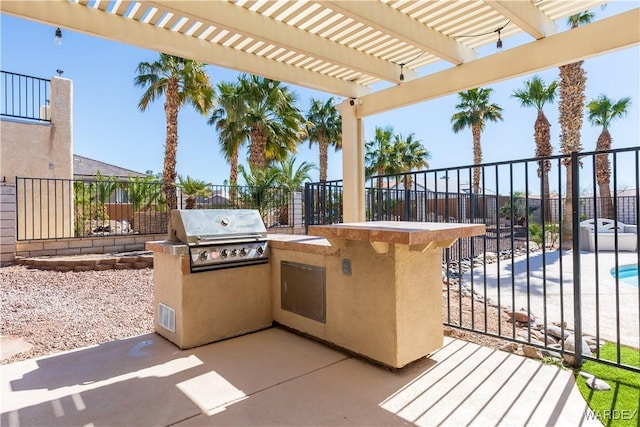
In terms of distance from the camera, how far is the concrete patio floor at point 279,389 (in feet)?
6.16

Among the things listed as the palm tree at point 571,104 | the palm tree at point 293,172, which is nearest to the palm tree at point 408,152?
the palm tree at point 571,104

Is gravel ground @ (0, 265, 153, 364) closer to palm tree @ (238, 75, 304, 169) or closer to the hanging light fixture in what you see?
the hanging light fixture

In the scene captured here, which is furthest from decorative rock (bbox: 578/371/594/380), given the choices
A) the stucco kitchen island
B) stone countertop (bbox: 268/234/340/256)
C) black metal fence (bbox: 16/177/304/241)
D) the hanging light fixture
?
black metal fence (bbox: 16/177/304/241)

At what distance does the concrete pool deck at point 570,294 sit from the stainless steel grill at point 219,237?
2107mm

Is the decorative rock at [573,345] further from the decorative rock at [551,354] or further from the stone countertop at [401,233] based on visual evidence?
the stone countertop at [401,233]

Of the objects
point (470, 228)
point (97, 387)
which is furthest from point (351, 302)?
point (97, 387)

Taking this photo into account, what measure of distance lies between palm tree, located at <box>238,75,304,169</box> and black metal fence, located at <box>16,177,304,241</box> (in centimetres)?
228

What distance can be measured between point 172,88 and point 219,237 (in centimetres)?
961

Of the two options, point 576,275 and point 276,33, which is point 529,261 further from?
point 276,33

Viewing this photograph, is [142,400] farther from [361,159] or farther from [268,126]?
[268,126]

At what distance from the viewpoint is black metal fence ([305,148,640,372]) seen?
96.3 inches

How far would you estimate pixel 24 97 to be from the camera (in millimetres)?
8805

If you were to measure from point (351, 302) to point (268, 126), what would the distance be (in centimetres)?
1112

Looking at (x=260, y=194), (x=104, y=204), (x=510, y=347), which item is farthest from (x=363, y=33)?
(x=104, y=204)
